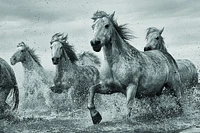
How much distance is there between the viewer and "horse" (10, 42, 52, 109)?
1261 centimetres

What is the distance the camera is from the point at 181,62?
42.6 ft

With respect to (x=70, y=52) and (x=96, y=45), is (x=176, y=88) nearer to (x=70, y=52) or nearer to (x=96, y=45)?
(x=96, y=45)

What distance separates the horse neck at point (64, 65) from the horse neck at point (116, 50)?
13.7ft

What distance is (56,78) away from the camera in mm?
11406

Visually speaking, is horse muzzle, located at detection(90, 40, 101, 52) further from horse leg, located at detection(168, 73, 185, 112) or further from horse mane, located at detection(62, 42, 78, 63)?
horse mane, located at detection(62, 42, 78, 63)

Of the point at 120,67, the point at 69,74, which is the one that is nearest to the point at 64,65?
the point at 69,74

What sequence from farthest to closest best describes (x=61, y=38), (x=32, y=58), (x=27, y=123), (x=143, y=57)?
1. (x=32, y=58)
2. (x=61, y=38)
3. (x=27, y=123)
4. (x=143, y=57)

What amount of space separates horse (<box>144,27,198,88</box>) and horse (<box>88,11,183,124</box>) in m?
2.35

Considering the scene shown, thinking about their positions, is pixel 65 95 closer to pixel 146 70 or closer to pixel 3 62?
pixel 3 62

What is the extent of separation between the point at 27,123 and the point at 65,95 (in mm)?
2952

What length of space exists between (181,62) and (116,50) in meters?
6.05

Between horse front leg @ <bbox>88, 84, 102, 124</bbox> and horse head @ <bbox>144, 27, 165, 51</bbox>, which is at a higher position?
horse head @ <bbox>144, 27, 165, 51</bbox>

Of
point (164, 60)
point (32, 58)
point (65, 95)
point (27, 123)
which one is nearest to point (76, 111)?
point (65, 95)

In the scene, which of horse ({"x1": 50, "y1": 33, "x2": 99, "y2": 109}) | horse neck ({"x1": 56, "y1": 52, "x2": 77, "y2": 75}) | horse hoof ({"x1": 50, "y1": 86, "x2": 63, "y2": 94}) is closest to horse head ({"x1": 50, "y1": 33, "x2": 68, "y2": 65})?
horse ({"x1": 50, "y1": 33, "x2": 99, "y2": 109})
